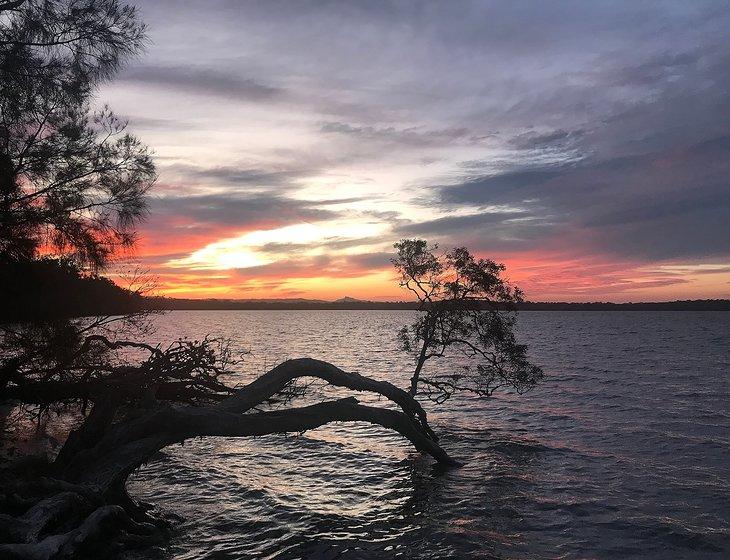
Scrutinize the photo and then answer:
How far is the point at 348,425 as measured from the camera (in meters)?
29.5

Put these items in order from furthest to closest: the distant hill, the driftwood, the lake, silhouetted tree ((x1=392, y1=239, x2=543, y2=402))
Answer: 1. silhouetted tree ((x1=392, y1=239, x2=543, y2=402))
2. the distant hill
3. the lake
4. the driftwood

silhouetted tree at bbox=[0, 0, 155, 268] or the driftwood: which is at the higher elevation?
silhouetted tree at bbox=[0, 0, 155, 268]

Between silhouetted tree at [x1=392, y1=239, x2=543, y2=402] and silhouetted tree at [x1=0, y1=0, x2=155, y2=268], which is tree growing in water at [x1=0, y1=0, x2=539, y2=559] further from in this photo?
silhouetted tree at [x1=392, y1=239, x2=543, y2=402]

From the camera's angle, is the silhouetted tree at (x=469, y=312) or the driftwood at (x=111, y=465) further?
the silhouetted tree at (x=469, y=312)

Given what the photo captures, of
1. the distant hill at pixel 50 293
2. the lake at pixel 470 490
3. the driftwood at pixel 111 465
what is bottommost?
the lake at pixel 470 490

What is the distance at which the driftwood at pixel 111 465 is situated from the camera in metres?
8.91

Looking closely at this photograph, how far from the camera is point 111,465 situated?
36.2ft

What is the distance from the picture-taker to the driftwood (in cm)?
891

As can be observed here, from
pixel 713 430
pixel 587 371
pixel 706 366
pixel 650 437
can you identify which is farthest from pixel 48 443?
pixel 706 366

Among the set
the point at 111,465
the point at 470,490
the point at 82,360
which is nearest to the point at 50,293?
the point at 82,360

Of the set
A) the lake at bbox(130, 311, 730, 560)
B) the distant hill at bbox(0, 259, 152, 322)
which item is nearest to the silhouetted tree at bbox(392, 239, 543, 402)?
the lake at bbox(130, 311, 730, 560)

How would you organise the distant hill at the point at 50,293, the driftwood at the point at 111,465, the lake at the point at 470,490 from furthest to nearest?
the distant hill at the point at 50,293 < the lake at the point at 470,490 < the driftwood at the point at 111,465

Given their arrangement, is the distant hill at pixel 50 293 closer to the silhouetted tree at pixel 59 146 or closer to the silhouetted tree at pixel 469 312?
the silhouetted tree at pixel 59 146

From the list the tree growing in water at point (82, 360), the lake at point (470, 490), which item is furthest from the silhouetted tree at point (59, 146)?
the lake at point (470, 490)
